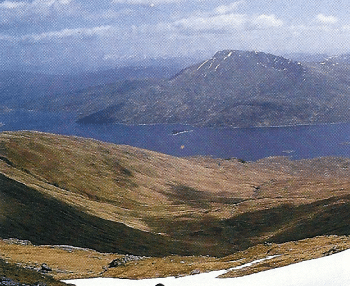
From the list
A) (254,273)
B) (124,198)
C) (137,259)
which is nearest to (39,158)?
(124,198)

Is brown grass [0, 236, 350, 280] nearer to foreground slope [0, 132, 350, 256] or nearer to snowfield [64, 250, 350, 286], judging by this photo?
snowfield [64, 250, 350, 286]

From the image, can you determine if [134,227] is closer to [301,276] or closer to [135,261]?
[135,261]

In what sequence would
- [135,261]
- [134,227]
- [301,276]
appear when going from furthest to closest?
[134,227], [135,261], [301,276]

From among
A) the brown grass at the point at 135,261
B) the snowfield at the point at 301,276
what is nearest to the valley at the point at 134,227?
the brown grass at the point at 135,261

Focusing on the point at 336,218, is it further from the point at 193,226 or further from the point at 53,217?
the point at 53,217

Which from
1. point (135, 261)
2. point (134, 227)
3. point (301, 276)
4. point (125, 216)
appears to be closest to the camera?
point (301, 276)

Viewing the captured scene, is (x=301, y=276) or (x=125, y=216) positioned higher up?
(x=301, y=276)

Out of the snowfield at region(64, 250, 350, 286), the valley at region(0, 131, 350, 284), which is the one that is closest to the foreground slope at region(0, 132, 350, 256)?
the valley at region(0, 131, 350, 284)

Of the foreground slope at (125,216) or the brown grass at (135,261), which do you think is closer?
the brown grass at (135,261)

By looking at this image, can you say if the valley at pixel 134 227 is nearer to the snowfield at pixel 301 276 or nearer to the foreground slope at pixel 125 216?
the foreground slope at pixel 125 216

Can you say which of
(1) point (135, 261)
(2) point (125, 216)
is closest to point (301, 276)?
(1) point (135, 261)

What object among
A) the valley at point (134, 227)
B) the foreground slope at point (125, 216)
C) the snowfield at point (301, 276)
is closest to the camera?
the snowfield at point (301, 276)
